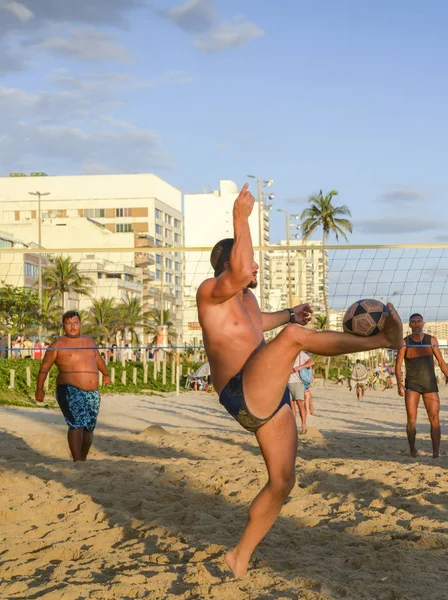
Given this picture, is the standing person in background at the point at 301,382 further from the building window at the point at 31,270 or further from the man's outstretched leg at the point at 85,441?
the building window at the point at 31,270

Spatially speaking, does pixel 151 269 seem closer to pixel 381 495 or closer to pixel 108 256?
pixel 108 256

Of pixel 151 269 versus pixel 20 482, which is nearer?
pixel 20 482

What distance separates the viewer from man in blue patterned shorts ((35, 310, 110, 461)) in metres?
7.47

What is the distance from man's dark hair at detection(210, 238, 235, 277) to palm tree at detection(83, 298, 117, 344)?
51175 millimetres

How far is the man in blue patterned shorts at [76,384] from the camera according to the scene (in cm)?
747

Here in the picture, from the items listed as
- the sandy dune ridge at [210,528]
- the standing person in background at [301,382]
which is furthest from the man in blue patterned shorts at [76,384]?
the standing person in background at [301,382]

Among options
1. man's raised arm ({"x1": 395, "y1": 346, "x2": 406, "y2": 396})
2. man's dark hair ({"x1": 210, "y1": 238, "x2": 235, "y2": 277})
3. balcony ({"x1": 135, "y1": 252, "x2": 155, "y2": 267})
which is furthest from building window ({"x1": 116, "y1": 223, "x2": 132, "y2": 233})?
man's dark hair ({"x1": 210, "y1": 238, "x2": 235, "y2": 277})

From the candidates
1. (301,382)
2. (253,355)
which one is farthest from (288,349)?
(301,382)

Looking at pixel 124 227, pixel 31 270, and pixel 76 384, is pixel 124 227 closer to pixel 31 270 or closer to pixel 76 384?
pixel 31 270

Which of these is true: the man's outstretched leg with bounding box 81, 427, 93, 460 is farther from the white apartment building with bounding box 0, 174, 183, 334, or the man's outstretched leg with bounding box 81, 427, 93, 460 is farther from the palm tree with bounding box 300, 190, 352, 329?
the white apartment building with bounding box 0, 174, 183, 334

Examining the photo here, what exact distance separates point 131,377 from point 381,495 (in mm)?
24146

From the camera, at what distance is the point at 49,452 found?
9391 millimetres

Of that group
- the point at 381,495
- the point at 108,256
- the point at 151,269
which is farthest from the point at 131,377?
the point at 151,269

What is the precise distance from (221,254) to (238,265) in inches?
15.9
